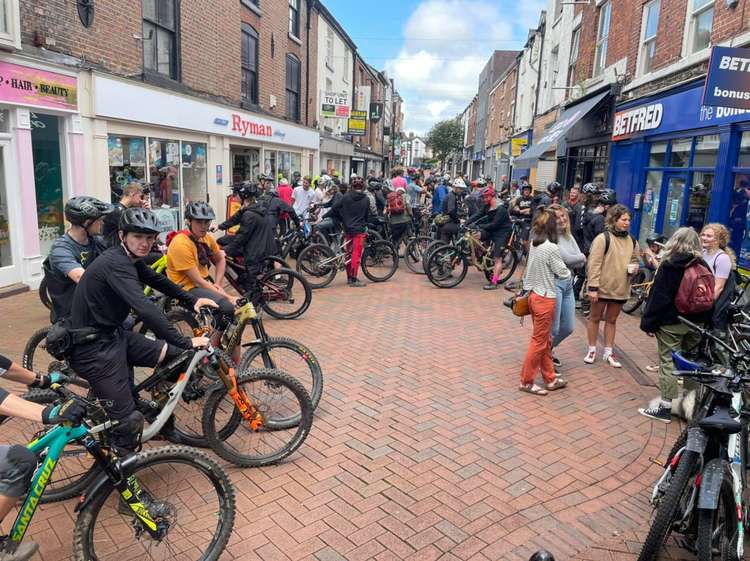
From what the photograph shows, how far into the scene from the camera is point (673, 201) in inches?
421

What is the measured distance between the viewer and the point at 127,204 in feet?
19.1

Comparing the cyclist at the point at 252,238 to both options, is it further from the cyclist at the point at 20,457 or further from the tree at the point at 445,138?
the tree at the point at 445,138

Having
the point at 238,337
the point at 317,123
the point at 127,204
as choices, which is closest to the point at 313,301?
the point at 127,204

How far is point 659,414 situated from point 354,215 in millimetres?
6204

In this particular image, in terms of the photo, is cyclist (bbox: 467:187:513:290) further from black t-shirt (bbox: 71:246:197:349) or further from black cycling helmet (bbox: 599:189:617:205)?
black t-shirt (bbox: 71:246:197:349)

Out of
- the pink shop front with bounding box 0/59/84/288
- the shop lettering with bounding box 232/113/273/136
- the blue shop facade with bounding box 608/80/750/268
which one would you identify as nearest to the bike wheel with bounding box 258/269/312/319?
the pink shop front with bounding box 0/59/84/288

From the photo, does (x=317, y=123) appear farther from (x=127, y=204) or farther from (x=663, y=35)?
(x=127, y=204)

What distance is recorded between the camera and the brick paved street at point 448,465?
3.14 metres

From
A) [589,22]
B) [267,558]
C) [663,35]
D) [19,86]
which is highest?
[589,22]

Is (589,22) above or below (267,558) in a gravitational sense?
above

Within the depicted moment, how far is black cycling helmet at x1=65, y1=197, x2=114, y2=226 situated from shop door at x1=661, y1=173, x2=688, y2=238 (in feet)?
32.0

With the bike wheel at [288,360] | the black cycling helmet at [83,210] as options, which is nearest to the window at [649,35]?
the bike wheel at [288,360]

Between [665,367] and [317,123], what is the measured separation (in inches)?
821

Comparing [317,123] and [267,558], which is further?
[317,123]
